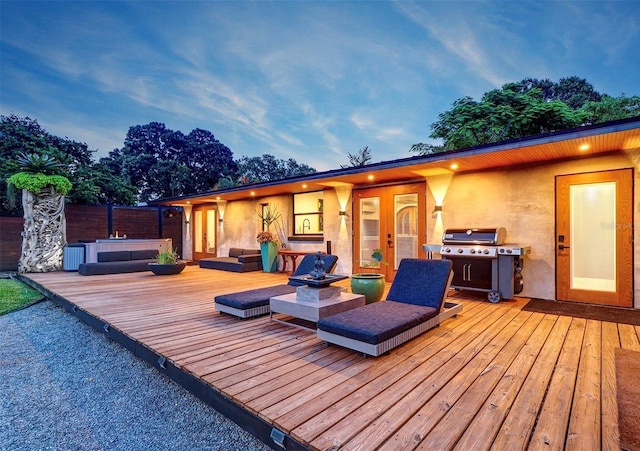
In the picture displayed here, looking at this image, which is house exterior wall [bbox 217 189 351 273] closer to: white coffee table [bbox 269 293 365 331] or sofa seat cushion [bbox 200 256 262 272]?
sofa seat cushion [bbox 200 256 262 272]

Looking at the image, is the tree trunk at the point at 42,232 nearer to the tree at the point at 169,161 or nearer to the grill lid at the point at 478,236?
the grill lid at the point at 478,236

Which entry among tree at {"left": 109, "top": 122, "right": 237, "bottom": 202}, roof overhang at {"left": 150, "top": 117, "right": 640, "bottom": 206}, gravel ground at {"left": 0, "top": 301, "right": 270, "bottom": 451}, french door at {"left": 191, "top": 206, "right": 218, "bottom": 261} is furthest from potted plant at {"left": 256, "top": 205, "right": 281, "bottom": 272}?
tree at {"left": 109, "top": 122, "right": 237, "bottom": 202}

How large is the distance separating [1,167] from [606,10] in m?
26.1

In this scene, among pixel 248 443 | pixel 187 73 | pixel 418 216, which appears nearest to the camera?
pixel 248 443

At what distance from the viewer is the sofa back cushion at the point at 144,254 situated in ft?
31.2

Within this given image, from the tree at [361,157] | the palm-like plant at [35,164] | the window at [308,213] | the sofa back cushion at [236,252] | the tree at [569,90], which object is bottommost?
the sofa back cushion at [236,252]

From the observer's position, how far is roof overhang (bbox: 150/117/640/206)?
3.96m

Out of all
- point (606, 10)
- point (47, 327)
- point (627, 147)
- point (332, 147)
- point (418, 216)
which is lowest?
point (47, 327)

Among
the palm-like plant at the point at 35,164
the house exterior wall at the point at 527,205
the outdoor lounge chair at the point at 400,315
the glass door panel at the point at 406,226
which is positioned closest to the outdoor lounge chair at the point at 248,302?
the outdoor lounge chair at the point at 400,315

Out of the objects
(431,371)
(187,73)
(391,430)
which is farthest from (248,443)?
(187,73)

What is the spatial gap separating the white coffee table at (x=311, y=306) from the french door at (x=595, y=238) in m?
3.88

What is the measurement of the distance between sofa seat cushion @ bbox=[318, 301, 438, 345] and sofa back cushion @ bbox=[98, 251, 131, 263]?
858 centimetres

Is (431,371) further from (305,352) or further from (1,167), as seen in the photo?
(1,167)

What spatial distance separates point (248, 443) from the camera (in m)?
2.03
